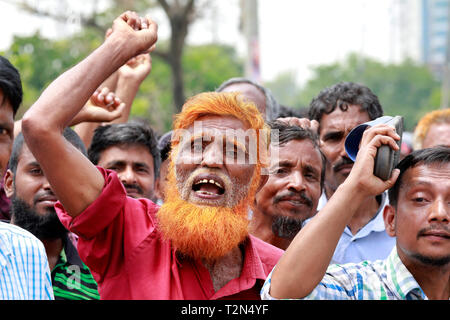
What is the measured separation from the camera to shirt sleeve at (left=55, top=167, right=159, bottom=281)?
9.64 feet

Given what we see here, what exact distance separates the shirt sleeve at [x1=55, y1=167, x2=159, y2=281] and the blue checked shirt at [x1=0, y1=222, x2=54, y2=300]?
0.38 metres

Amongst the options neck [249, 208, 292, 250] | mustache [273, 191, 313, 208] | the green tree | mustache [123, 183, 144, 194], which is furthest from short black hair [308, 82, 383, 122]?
the green tree

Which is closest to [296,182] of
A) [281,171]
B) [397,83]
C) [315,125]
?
[281,171]

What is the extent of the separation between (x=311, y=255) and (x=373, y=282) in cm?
44

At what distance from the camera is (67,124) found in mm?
2922

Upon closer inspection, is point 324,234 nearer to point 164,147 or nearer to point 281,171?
point 281,171

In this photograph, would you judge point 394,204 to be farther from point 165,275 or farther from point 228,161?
point 165,275

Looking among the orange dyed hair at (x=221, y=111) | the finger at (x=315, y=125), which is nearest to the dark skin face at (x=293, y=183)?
the finger at (x=315, y=125)

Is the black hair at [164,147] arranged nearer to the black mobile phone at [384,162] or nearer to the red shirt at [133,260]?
the red shirt at [133,260]

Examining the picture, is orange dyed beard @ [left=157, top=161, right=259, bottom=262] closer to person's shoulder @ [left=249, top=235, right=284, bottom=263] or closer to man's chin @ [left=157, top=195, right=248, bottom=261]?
man's chin @ [left=157, top=195, right=248, bottom=261]

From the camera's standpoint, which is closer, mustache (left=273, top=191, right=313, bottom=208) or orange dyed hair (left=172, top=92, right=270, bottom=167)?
orange dyed hair (left=172, top=92, right=270, bottom=167)

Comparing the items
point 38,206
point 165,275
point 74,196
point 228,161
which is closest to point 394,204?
A: point 228,161

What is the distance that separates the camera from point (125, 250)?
122 inches

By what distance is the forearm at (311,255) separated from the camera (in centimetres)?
267
